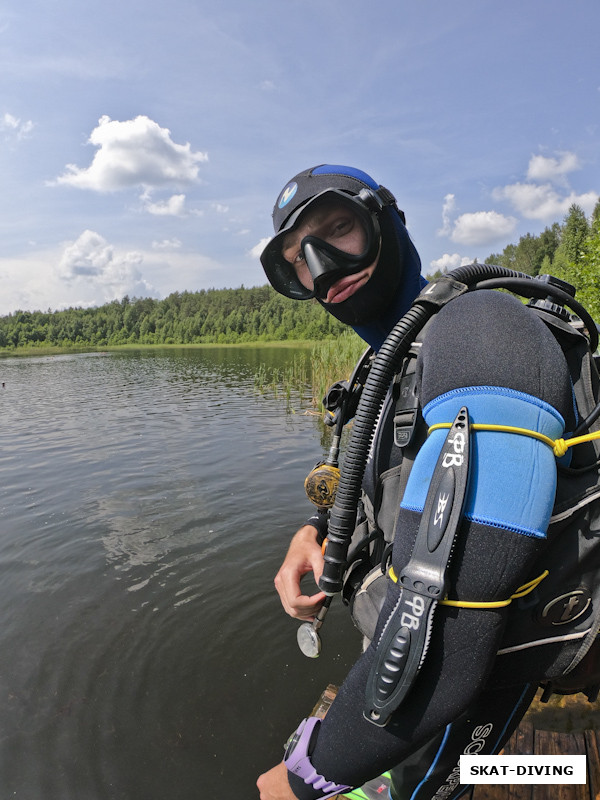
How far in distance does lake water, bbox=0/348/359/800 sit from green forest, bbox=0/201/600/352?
6810 centimetres

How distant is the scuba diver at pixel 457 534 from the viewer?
0.97 meters

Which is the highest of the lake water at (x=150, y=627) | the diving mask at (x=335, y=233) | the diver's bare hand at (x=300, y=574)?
A: the diving mask at (x=335, y=233)

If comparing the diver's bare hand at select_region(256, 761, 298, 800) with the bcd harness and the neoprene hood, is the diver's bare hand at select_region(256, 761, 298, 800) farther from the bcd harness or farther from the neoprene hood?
the neoprene hood

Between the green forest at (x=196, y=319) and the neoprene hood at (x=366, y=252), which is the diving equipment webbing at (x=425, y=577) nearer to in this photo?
the neoprene hood at (x=366, y=252)

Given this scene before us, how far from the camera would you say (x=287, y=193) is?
79.5 inches

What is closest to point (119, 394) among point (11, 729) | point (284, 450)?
point (284, 450)

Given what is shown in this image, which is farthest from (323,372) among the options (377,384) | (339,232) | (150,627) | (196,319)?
(196,319)

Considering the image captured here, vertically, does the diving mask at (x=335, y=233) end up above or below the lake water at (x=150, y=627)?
above

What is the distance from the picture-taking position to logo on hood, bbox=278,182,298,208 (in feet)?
6.52

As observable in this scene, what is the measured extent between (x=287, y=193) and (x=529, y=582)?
171 cm

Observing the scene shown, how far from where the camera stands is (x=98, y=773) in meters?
3.36

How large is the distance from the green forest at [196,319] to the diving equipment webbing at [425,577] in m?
75.9

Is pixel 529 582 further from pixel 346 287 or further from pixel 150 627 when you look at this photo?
pixel 150 627

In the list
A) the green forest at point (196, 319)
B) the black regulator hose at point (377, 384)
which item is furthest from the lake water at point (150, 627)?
the green forest at point (196, 319)
